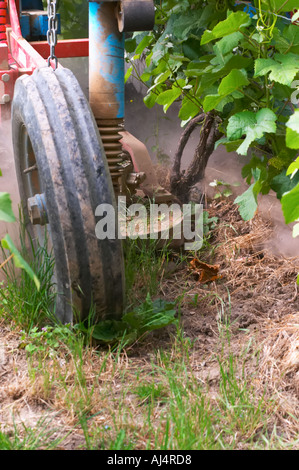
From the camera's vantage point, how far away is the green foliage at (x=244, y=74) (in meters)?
2.20

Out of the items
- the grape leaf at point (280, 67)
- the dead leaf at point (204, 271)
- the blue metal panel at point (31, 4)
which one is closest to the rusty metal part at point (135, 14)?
the grape leaf at point (280, 67)

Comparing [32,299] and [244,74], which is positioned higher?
[244,74]

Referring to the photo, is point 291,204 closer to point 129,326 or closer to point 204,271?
point 129,326

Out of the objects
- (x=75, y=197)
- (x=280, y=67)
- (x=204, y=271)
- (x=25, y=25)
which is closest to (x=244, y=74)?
(x=280, y=67)

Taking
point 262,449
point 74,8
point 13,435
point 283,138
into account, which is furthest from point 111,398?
point 74,8

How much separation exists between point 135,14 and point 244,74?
0.47 meters

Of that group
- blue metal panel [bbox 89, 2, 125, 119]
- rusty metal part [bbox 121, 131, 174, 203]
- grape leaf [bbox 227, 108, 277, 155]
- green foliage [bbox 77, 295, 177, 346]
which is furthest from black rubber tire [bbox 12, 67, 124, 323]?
rusty metal part [bbox 121, 131, 174, 203]

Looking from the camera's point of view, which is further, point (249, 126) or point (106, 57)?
point (106, 57)

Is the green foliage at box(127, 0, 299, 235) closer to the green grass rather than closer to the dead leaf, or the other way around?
the dead leaf

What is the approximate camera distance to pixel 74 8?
477cm

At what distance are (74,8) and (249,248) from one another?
273cm

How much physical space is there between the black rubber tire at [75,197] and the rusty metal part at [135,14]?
346 mm

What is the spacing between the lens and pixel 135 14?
2.35m
